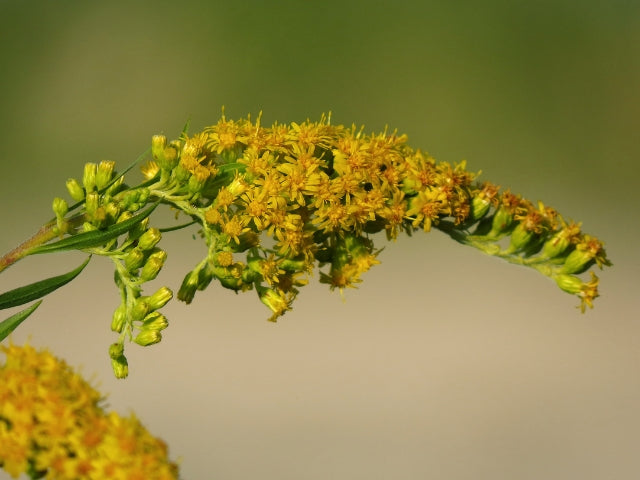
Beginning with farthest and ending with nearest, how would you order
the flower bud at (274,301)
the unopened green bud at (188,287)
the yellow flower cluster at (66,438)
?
the flower bud at (274,301) < the unopened green bud at (188,287) < the yellow flower cluster at (66,438)

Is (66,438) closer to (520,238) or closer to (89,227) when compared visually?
(89,227)

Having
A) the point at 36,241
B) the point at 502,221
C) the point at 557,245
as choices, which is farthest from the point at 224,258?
the point at 557,245

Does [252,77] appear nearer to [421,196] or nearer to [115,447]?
[421,196]

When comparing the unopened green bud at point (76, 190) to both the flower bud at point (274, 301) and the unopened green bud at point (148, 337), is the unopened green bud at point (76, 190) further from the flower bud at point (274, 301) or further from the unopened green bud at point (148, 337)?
the flower bud at point (274, 301)

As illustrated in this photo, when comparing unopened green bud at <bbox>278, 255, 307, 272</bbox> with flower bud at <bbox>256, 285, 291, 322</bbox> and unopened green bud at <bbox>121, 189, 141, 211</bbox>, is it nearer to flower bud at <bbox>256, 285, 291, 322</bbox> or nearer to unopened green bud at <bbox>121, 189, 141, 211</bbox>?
flower bud at <bbox>256, 285, 291, 322</bbox>

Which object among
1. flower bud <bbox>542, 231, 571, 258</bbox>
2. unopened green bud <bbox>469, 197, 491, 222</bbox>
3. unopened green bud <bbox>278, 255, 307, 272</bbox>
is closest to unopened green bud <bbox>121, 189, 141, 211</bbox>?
unopened green bud <bbox>278, 255, 307, 272</bbox>

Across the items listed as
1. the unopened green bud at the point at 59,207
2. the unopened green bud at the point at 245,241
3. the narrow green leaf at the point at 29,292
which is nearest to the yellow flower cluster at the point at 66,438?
the narrow green leaf at the point at 29,292
